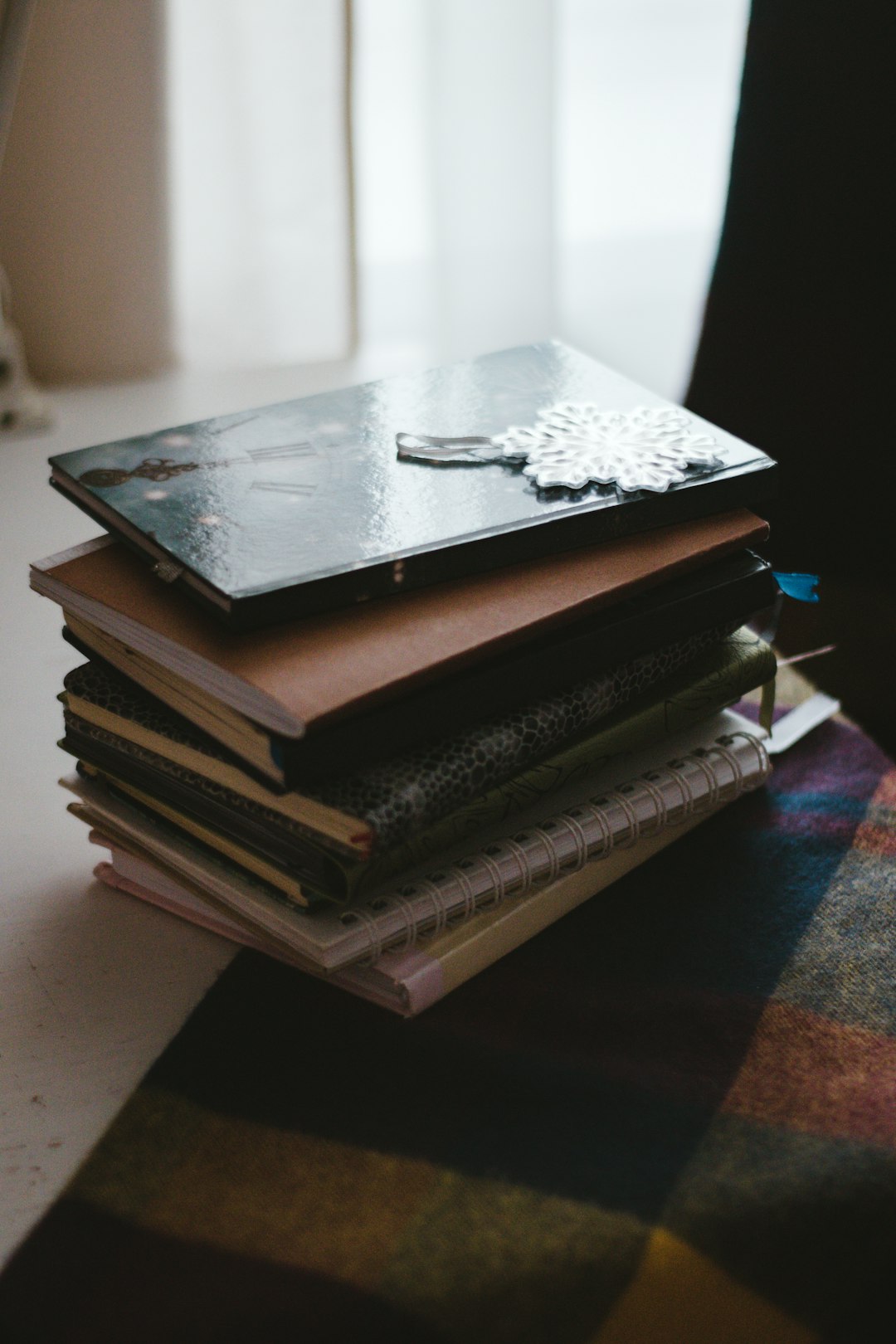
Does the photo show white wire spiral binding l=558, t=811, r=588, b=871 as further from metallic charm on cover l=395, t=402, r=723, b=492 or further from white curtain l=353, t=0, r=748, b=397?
white curtain l=353, t=0, r=748, b=397

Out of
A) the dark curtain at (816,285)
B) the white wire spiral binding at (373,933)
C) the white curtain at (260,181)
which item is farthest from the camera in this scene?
the white curtain at (260,181)

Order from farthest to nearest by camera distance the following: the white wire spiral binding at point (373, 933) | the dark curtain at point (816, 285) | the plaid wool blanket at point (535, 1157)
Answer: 1. the dark curtain at point (816, 285)
2. the white wire spiral binding at point (373, 933)
3. the plaid wool blanket at point (535, 1157)

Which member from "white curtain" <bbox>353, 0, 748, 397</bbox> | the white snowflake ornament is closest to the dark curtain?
"white curtain" <bbox>353, 0, 748, 397</bbox>

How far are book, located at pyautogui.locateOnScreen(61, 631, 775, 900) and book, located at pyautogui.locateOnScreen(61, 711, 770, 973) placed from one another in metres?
0.02

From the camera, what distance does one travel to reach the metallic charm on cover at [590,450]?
0.67 metres

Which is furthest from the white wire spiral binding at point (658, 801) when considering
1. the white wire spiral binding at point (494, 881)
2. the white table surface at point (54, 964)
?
the white table surface at point (54, 964)

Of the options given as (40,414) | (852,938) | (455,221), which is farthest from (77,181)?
(852,938)

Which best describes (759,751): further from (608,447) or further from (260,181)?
(260,181)

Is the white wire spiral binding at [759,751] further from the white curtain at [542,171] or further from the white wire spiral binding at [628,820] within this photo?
the white curtain at [542,171]

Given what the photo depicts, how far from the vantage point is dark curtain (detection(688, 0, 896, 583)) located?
1044 mm

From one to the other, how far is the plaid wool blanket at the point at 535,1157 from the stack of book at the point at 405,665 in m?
0.04

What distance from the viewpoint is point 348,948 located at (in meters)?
0.57

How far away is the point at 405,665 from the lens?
0.54 m

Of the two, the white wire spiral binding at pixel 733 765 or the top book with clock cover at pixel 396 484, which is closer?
the top book with clock cover at pixel 396 484
